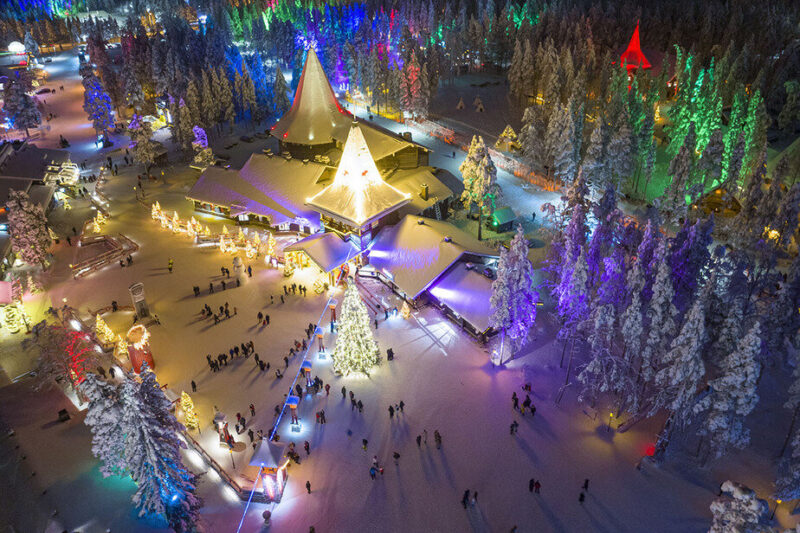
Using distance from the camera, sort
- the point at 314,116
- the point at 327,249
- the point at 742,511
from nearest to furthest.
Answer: the point at 742,511 < the point at 327,249 < the point at 314,116

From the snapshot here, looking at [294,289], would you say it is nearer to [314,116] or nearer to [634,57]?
[314,116]

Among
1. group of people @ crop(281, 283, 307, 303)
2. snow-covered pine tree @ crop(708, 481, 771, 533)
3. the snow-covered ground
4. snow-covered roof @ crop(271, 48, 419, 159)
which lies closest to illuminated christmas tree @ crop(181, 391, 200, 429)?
the snow-covered ground

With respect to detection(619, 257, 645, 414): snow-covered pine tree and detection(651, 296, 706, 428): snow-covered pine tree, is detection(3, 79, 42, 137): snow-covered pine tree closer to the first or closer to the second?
detection(619, 257, 645, 414): snow-covered pine tree

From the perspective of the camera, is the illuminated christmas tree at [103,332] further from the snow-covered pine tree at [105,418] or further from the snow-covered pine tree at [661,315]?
the snow-covered pine tree at [661,315]

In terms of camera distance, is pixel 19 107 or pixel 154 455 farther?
pixel 19 107

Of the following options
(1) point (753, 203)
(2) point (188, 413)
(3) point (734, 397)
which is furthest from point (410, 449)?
(1) point (753, 203)

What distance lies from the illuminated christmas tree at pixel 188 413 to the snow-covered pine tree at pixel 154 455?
613cm

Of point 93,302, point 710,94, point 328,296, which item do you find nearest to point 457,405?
point 328,296

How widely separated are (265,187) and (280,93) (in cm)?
3195

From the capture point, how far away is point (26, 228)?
1703 inches

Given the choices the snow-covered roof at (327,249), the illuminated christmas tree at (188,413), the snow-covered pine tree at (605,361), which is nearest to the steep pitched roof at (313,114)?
the snow-covered roof at (327,249)

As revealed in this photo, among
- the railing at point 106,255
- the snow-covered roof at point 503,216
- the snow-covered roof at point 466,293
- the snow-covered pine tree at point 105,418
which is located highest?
the snow-covered pine tree at point 105,418

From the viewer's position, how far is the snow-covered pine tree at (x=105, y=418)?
76.9ft

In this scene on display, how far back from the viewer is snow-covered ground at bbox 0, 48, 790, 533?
87.9 ft
